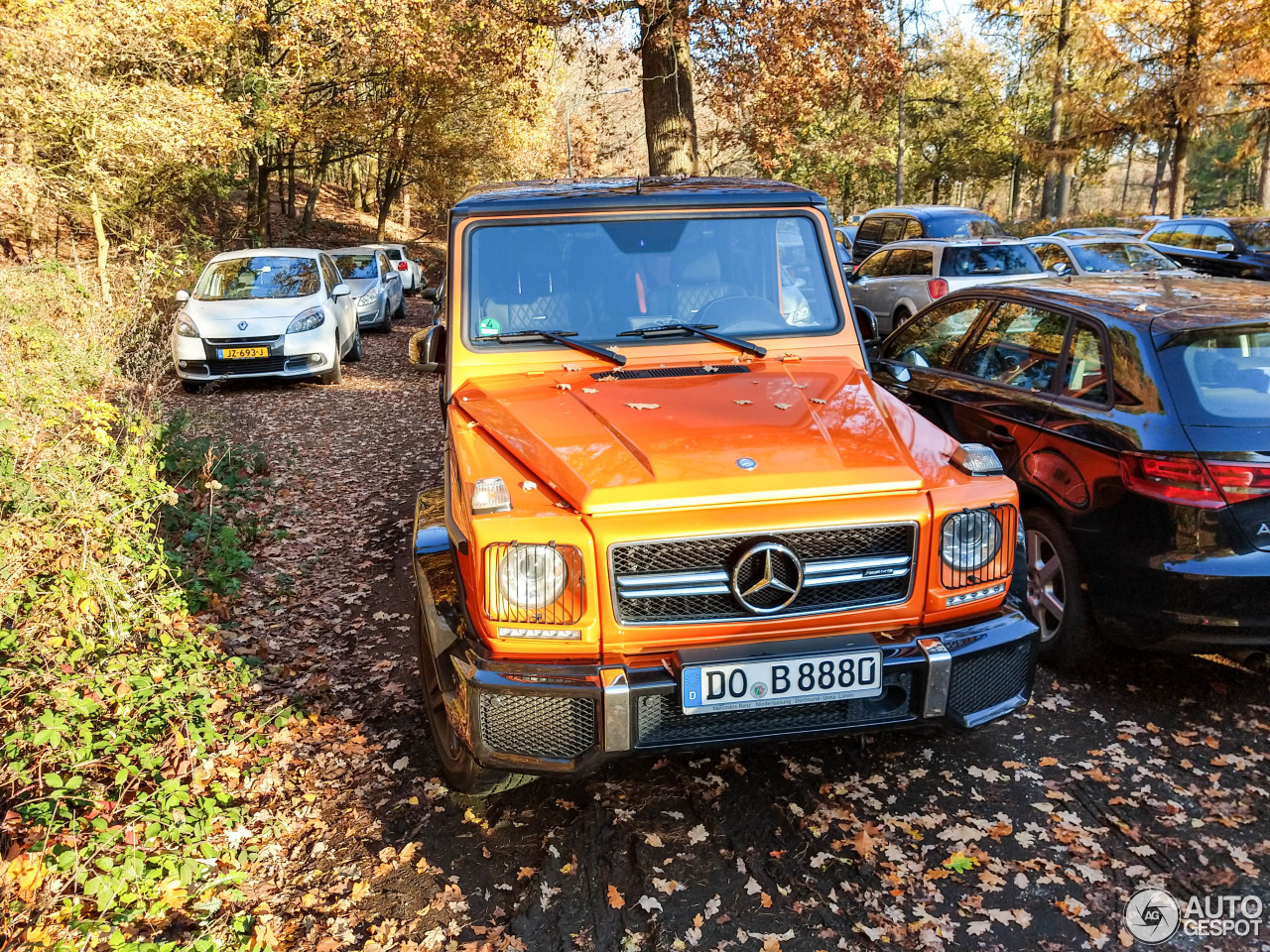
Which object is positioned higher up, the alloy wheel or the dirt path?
the alloy wheel

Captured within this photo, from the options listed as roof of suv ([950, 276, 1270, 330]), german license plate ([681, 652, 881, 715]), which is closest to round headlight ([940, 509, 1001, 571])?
german license plate ([681, 652, 881, 715])

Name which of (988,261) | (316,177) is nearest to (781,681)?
(988,261)

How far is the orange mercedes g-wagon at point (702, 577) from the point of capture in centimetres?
297

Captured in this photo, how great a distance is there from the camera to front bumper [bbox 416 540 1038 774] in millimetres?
2916

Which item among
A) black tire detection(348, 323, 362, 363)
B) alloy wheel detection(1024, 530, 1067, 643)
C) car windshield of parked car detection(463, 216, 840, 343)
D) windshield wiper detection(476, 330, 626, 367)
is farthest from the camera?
black tire detection(348, 323, 362, 363)

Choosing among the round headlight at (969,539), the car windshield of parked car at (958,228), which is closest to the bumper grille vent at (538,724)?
the round headlight at (969,539)

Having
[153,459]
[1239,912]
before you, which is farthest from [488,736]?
[153,459]

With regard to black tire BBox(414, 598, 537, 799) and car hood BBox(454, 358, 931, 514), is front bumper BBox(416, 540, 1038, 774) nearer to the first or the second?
black tire BBox(414, 598, 537, 799)

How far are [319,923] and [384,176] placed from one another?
3857cm

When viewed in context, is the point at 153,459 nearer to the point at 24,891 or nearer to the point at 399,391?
the point at 24,891

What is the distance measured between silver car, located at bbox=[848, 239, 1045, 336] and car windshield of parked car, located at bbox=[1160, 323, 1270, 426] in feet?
27.9

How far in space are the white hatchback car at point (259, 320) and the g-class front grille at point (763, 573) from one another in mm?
10459

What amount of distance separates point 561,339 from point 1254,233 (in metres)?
18.4

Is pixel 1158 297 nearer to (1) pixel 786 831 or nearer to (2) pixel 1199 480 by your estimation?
(2) pixel 1199 480
